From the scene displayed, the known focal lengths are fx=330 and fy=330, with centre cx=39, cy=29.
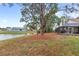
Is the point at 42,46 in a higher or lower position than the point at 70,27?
lower

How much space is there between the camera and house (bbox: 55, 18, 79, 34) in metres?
2.43

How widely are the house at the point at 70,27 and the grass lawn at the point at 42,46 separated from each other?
40 millimetres

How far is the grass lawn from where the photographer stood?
2.44m

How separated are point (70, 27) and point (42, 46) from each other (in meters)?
0.25

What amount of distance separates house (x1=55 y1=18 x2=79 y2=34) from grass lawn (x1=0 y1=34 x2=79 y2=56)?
4cm

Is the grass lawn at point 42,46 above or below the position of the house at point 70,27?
below

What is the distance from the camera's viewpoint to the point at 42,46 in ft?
8.06

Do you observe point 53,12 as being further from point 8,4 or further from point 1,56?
point 1,56

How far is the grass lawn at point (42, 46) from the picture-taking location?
2436 mm

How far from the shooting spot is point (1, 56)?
2.44 metres

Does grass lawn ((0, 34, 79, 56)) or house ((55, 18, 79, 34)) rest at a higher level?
house ((55, 18, 79, 34))

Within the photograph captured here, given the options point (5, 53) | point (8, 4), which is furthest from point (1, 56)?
point (8, 4)

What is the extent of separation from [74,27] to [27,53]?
397mm

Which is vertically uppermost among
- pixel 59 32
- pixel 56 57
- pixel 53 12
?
pixel 53 12
